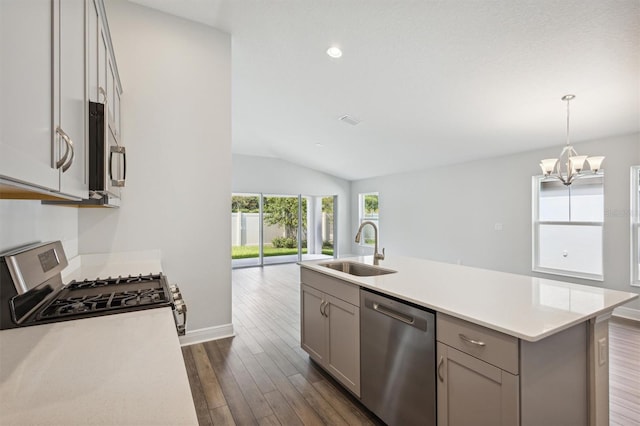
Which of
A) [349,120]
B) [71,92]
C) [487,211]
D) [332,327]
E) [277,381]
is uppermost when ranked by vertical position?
[349,120]

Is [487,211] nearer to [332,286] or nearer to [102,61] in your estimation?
[332,286]

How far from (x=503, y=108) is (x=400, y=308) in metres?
3.38

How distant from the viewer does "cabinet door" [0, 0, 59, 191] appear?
1.86 feet

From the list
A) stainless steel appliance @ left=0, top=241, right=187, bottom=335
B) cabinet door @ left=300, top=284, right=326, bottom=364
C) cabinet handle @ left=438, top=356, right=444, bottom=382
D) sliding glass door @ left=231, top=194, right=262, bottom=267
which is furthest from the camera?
sliding glass door @ left=231, top=194, right=262, bottom=267

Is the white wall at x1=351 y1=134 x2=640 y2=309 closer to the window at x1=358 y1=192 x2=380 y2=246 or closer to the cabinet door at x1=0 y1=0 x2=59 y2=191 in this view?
the window at x1=358 y1=192 x2=380 y2=246

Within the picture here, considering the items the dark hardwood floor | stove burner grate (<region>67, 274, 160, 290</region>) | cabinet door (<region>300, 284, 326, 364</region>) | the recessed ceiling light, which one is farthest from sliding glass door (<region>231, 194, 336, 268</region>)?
stove burner grate (<region>67, 274, 160, 290</region>)

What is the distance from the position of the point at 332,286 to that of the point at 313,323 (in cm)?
49

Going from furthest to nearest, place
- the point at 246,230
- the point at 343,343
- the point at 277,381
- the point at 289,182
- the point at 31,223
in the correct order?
the point at 289,182 < the point at 246,230 < the point at 277,381 < the point at 343,343 < the point at 31,223

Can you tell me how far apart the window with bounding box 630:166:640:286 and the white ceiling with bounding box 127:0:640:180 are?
0.65 m

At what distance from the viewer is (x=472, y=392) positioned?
4.46ft

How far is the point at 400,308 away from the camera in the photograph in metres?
1.71

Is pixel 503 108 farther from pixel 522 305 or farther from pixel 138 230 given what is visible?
pixel 138 230

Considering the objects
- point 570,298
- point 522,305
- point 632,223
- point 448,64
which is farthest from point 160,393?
point 632,223

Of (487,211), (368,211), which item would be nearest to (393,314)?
(487,211)
